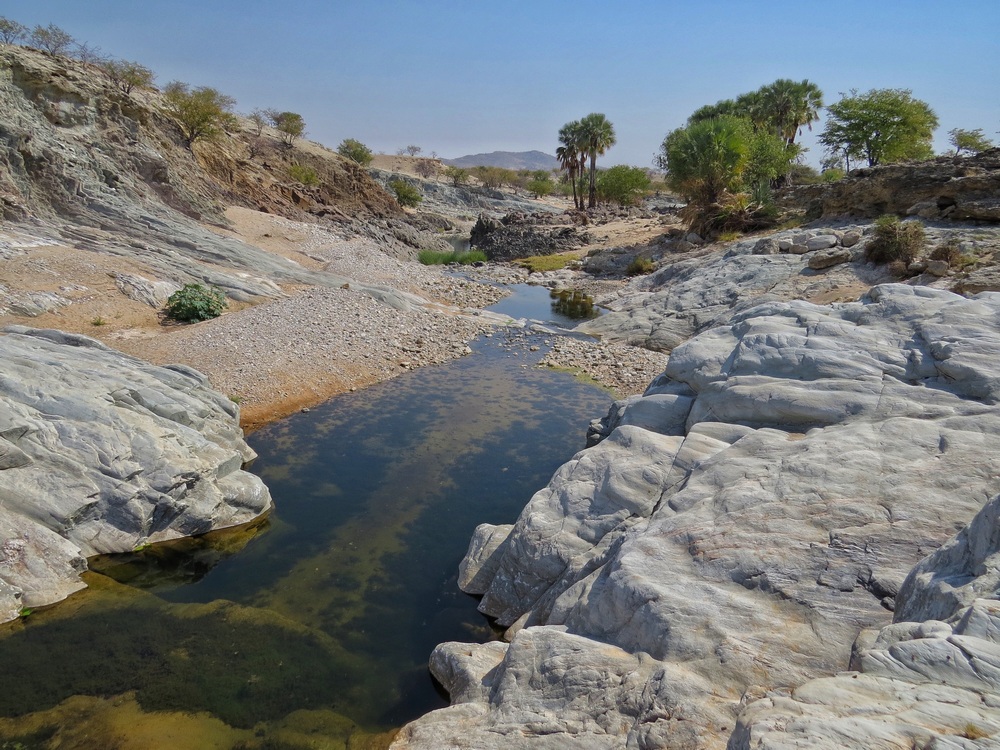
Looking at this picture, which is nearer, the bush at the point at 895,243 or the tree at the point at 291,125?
the bush at the point at 895,243

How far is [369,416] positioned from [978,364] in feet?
41.9

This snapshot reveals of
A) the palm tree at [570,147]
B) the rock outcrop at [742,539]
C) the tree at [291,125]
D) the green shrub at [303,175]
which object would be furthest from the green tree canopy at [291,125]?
the rock outcrop at [742,539]

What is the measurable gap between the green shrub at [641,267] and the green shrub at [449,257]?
→ 1355 centimetres

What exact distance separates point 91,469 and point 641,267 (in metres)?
33.5

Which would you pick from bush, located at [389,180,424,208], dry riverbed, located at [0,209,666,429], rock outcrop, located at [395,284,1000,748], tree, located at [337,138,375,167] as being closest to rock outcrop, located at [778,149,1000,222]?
dry riverbed, located at [0,209,666,429]

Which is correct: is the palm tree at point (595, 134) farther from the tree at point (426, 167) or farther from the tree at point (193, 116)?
the tree at point (426, 167)

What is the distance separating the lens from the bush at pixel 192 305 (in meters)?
20.1

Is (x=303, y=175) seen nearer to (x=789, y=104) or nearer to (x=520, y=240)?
(x=520, y=240)

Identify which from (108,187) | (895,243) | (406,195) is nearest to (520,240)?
(406,195)

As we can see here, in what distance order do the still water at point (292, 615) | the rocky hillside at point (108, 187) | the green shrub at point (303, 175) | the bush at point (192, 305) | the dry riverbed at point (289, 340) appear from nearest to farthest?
the still water at point (292, 615)
the dry riverbed at point (289, 340)
the bush at point (192, 305)
the rocky hillside at point (108, 187)
the green shrub at point (303, 175)

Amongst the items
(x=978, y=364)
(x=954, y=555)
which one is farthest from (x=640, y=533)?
(x=978, y=364)

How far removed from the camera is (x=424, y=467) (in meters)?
13.2

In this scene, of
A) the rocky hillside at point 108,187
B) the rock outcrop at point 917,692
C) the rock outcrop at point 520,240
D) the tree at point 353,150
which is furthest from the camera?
the tree at point 353,150

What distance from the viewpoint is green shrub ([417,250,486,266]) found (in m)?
45.9
